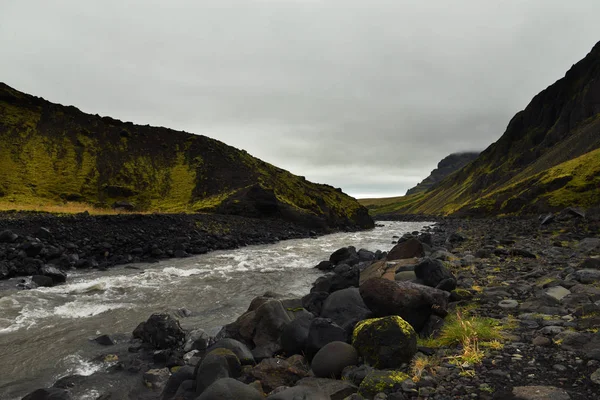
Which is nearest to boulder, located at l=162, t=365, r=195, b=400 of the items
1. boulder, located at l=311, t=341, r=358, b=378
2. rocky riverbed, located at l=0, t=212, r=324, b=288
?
boulder, located at l=311, t=341, r=358, b=378

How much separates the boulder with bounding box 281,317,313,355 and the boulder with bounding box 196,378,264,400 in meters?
2.49

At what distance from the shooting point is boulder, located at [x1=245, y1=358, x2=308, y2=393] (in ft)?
21.4

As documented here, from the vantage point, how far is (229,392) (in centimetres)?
548

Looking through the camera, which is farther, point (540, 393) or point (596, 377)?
point (596, 377)

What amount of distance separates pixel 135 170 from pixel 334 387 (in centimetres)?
7997

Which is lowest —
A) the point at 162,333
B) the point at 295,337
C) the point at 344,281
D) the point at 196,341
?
the point at 196,341

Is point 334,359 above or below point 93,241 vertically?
above

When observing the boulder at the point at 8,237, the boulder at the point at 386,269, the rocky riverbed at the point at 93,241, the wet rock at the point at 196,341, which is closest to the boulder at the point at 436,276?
the boulder at the point at 386,269

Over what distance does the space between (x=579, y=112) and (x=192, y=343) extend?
160421 millimetres

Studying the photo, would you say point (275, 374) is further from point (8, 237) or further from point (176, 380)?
point (8, 237)

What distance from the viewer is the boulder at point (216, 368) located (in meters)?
6.56

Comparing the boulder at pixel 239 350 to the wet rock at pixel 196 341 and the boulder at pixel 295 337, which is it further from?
the wet rock at pixel 196 341

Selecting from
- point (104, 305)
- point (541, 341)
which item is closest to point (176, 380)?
point (541, 341)

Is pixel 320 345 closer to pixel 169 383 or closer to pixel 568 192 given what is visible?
pixel 169 383
